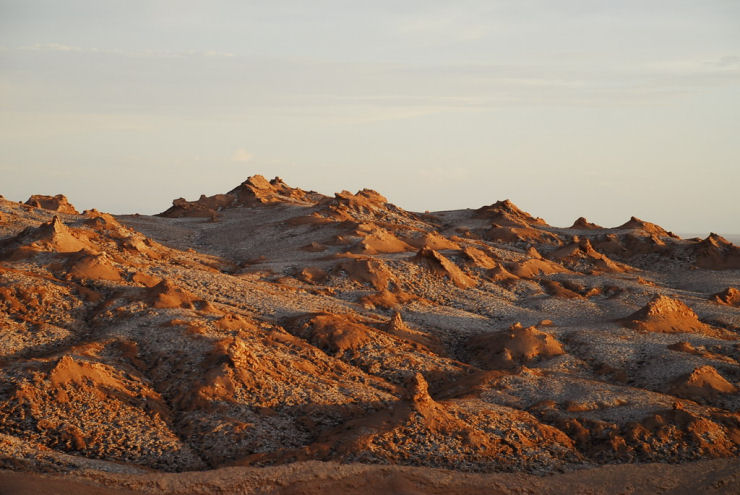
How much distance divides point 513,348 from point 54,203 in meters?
49.2

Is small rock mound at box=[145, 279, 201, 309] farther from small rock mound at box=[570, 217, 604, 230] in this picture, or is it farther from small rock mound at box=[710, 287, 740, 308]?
small rock mound at box=[570, 217, 604, 230]

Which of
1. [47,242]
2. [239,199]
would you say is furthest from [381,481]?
[239,199]

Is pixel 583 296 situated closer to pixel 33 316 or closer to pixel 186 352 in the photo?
pixel 186 352

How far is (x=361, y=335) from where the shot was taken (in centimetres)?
3250

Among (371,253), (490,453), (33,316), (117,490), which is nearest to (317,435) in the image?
(490,453)

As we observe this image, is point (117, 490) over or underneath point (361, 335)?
underneath

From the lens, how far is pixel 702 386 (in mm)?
30469

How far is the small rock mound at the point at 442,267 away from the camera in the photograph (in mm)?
46906

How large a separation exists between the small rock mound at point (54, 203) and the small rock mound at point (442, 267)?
34.7 m

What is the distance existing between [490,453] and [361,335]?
33.2 feet

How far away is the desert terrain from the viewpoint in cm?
2202

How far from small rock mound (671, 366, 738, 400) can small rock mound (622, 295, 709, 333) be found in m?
7.73

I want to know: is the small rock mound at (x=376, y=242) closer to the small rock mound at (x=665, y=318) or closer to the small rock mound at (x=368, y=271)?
the small rock mound at (x=368, y=271)

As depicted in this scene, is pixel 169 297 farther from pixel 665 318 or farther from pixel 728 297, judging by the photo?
pixel 728 297
